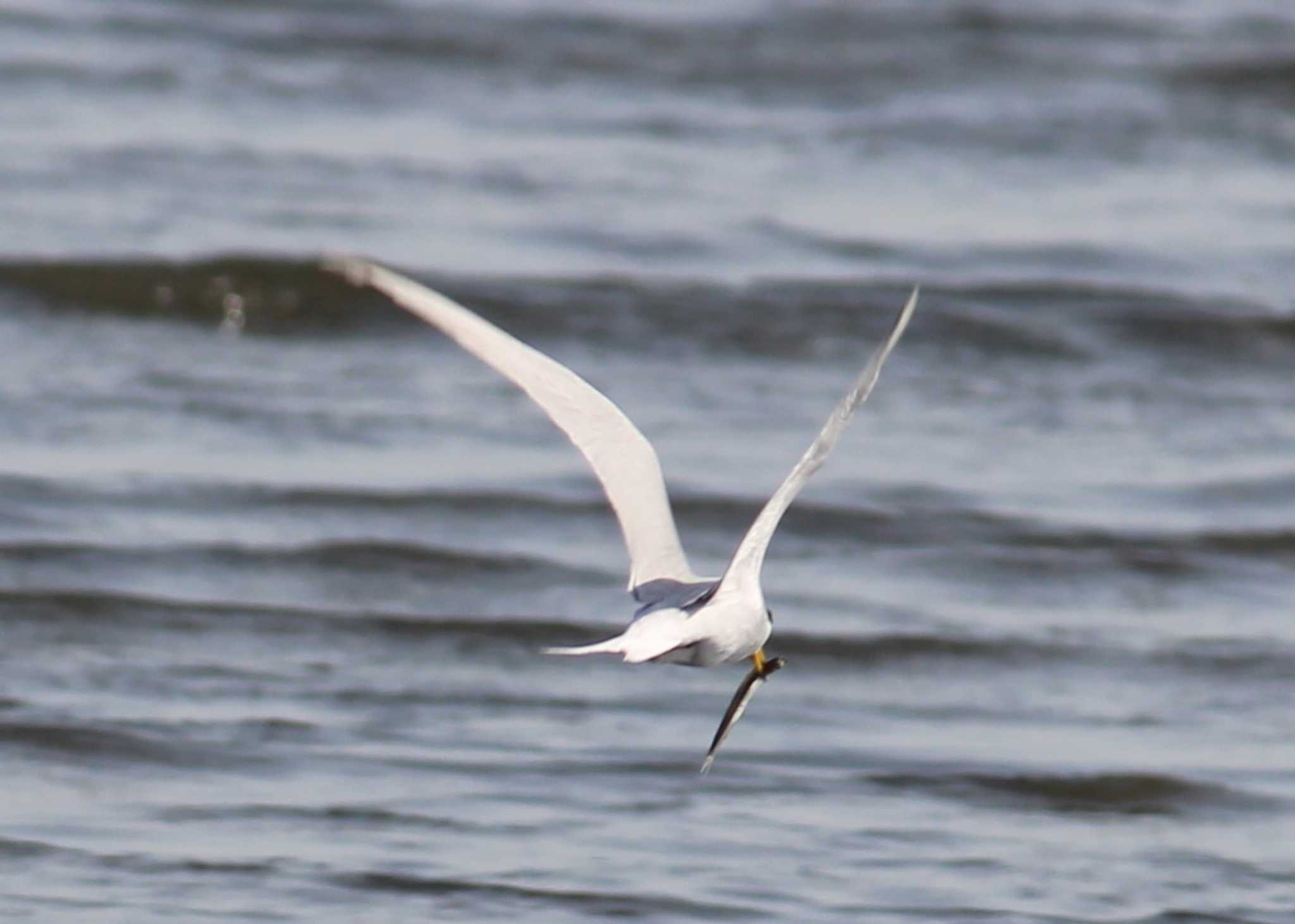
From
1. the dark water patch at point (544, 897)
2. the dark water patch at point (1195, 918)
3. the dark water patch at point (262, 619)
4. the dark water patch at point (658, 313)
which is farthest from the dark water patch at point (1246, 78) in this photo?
the dark water patch at point (544, 897)

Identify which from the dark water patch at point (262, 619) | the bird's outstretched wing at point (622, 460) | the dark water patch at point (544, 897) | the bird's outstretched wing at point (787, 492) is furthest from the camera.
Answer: the dark water patch at point (262, 619)

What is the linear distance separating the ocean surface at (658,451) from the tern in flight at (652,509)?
1.80m

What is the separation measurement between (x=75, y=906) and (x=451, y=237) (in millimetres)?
5909

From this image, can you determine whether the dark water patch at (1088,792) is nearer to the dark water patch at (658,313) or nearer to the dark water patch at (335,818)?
the dark water patch at (335,818)

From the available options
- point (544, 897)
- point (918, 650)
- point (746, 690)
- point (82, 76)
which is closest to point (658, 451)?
point (918, 650)

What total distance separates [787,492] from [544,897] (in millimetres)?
2271

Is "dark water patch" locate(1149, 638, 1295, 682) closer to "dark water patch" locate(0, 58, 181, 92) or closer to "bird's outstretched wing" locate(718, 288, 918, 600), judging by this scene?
"bird's outstretched wing" locate(718, 288, 918, 600)

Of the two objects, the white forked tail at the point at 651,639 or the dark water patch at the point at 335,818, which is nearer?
the white forked tail at the point at 651,639

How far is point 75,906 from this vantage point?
201 inches

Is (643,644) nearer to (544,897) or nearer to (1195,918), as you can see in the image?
(544,897)

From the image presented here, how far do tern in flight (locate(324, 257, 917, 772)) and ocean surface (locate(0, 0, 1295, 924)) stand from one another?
1.80 metres

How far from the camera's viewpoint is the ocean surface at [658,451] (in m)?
5.71

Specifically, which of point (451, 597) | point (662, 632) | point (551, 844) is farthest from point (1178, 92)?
point (662, 632)

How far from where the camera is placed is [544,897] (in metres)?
5.29
